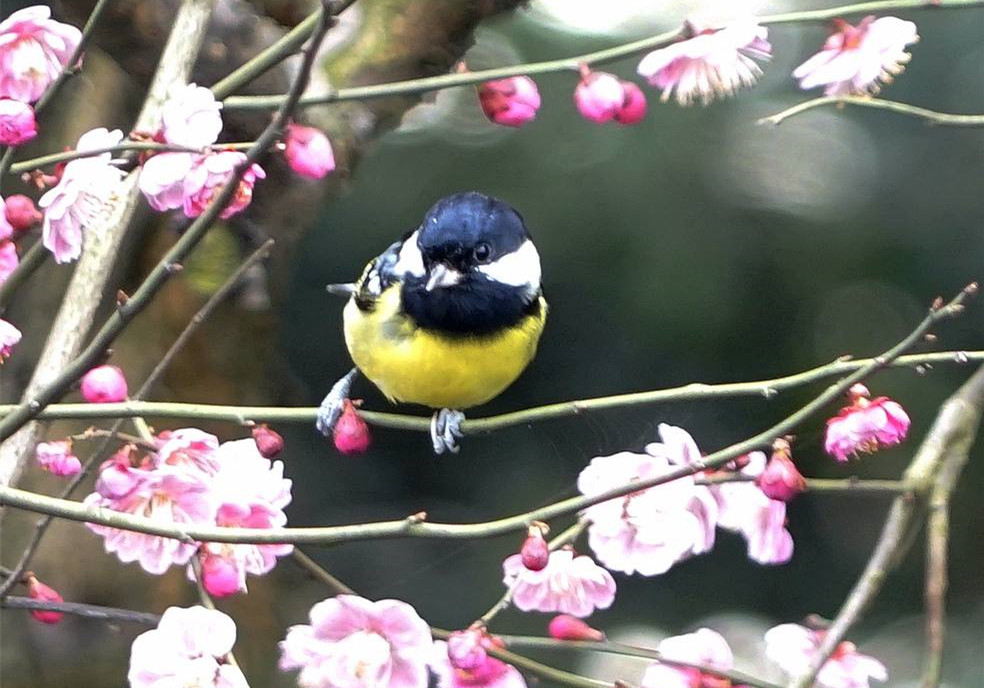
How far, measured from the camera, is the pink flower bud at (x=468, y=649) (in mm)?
692

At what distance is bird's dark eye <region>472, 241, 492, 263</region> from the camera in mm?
1051

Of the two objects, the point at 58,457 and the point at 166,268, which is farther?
the point at 58,457

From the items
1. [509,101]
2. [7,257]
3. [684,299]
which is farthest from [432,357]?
[684,299]

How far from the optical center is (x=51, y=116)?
1.39 m

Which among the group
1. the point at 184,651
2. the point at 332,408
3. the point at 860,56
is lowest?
the point at 184,651

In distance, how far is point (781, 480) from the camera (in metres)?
0.71

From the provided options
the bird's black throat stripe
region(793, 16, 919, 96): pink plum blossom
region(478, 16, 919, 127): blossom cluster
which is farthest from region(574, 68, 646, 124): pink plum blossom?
the bird's black throat stripe

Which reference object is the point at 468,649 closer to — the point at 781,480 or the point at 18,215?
the point at 781,480

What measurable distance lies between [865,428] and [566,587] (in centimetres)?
22

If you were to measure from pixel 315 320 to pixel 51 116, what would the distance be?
2.79ft

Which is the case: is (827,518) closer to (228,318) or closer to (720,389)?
(228,318)

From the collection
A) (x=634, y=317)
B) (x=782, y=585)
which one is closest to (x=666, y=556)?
(x=634, y=317)

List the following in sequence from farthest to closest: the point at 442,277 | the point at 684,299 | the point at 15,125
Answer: the point at 684,299 < the point at 442,277 < the point at 15,125

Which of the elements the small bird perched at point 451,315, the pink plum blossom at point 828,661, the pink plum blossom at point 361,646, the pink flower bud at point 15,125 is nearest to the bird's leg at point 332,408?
the small bird perched at point 451,315
